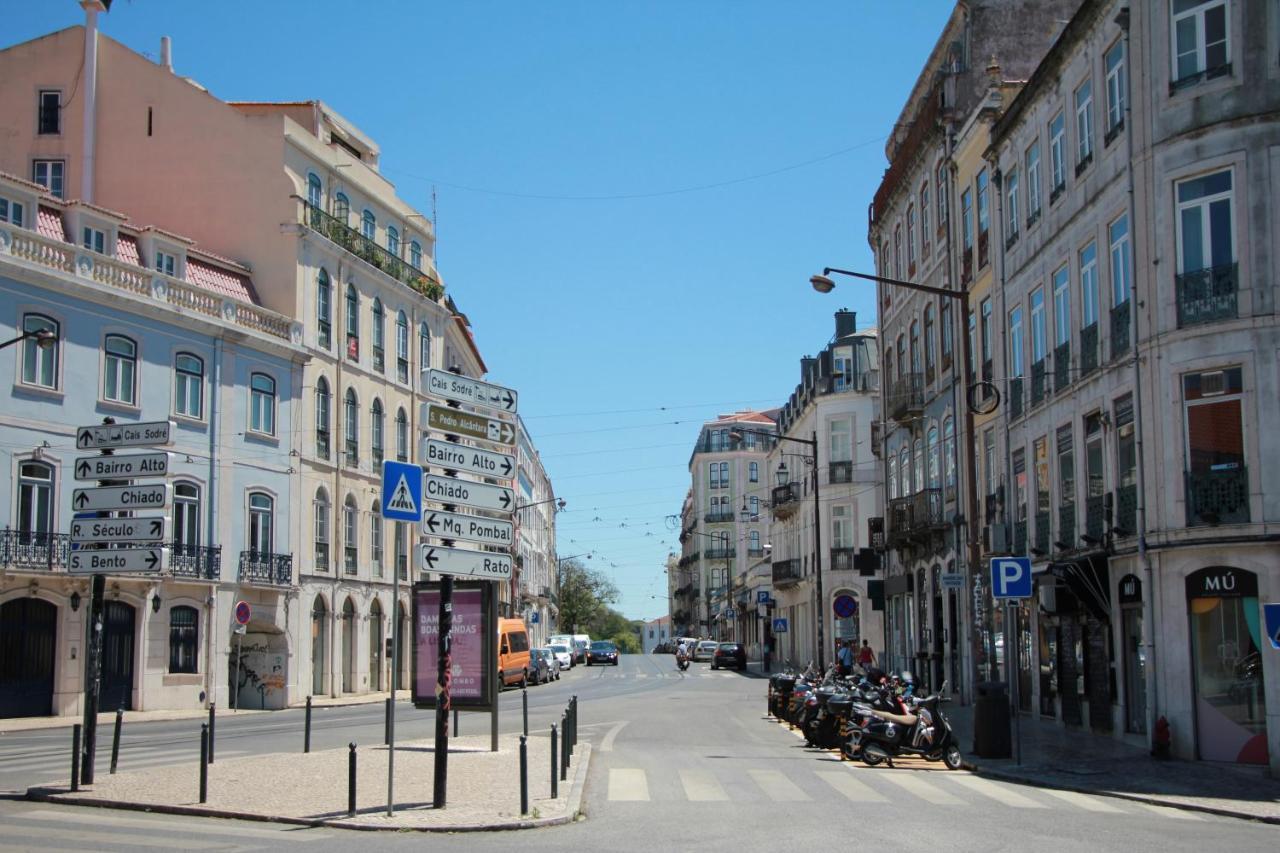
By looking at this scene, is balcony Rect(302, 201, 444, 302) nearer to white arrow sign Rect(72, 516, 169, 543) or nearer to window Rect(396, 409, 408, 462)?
window Rect(396, 409, 408, 462)

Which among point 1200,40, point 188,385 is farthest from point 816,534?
point 1200,40

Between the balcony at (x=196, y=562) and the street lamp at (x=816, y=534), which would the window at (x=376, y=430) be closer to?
the balcony at (x=196, y=562)

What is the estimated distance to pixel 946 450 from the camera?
3722 centimetres

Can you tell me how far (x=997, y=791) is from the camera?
17.0 metres

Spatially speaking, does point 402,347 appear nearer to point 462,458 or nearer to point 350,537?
point 350,537

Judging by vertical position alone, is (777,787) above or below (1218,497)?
below

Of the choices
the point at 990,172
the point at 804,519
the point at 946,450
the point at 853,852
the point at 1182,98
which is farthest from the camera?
the point at 804,519

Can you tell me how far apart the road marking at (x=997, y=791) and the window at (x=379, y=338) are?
3643cm

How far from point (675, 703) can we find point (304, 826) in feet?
81.6

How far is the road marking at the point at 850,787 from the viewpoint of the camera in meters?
15.8

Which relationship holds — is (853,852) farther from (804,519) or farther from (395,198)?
(804,519)

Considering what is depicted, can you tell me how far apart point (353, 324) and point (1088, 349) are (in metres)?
30.2

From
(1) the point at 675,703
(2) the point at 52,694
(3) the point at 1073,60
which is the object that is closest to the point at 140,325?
(2) the point at 52,694

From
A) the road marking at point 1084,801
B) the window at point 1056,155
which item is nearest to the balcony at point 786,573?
the window at point 1056,155
